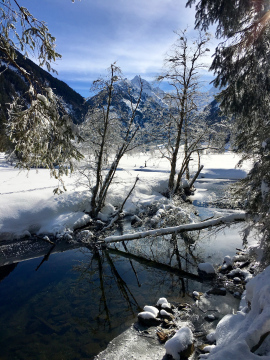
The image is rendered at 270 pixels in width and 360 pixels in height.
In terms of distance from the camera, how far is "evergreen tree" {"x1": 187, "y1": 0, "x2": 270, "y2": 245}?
4367 mm

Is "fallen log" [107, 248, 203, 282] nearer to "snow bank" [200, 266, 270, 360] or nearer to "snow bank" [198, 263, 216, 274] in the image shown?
"snow bank" [198, 263, 216, 274]

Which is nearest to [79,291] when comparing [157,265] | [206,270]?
[157,265]

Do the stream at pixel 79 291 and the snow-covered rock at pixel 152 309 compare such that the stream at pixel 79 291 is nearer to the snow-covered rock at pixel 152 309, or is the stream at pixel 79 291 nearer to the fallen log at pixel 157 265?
the fallen log at pixel 157 265

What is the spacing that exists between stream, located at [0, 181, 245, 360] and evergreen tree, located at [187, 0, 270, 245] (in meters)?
2.00

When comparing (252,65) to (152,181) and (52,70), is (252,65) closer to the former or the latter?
(52,70)

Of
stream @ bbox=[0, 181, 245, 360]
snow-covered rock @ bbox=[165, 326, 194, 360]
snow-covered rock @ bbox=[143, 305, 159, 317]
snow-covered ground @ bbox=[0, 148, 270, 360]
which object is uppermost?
snow-covered ground @ bbox=[0, 148, 270, 360]

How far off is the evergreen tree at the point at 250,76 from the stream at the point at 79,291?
2.00m

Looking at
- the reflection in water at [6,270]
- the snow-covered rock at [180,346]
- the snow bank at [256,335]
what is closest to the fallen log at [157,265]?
the snow-covered rock at [180,346]

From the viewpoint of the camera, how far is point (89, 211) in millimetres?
13797

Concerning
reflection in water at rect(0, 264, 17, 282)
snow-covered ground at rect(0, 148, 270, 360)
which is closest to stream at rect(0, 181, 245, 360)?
reflection in water at rect(0, 264, 17, 282)

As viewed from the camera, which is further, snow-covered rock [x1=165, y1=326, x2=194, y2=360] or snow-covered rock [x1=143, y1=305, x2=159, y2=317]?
snow-covered rock [x1=143, y1=305, x2=159, y2=317]

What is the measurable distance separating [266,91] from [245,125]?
50.9 inches

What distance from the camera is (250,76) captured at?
16.8ft

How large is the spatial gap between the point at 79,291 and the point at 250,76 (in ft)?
25.7
